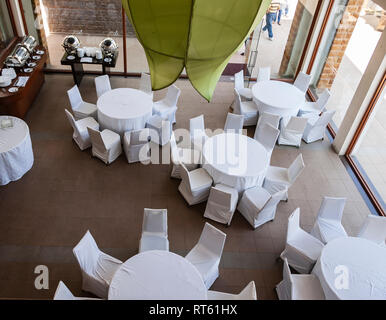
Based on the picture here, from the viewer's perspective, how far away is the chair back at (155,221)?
19.1 ft

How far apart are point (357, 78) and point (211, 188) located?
204 inches

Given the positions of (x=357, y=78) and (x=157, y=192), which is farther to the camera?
(x=357, y=78)

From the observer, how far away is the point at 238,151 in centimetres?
742

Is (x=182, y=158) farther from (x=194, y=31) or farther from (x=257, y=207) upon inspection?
(x=194, y=31)

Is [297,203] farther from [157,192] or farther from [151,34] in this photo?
[151,34]

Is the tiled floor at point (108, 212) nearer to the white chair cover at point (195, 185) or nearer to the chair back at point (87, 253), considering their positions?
the white chair cover at point (195, 185)

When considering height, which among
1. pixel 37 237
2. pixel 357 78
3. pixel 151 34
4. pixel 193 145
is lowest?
pixel 37 237

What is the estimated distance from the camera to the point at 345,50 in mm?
9773

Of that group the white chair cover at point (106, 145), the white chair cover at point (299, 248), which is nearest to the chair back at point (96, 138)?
the white chair cover at point (106, 145)

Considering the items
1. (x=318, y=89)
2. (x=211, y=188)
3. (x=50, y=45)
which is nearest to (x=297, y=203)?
(x=211, y=188)

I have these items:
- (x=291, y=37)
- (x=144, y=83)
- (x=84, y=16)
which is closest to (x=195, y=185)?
(x=144, y=83)

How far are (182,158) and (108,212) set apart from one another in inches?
72.6

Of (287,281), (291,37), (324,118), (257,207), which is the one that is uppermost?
(291,37)

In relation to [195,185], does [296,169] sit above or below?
above
